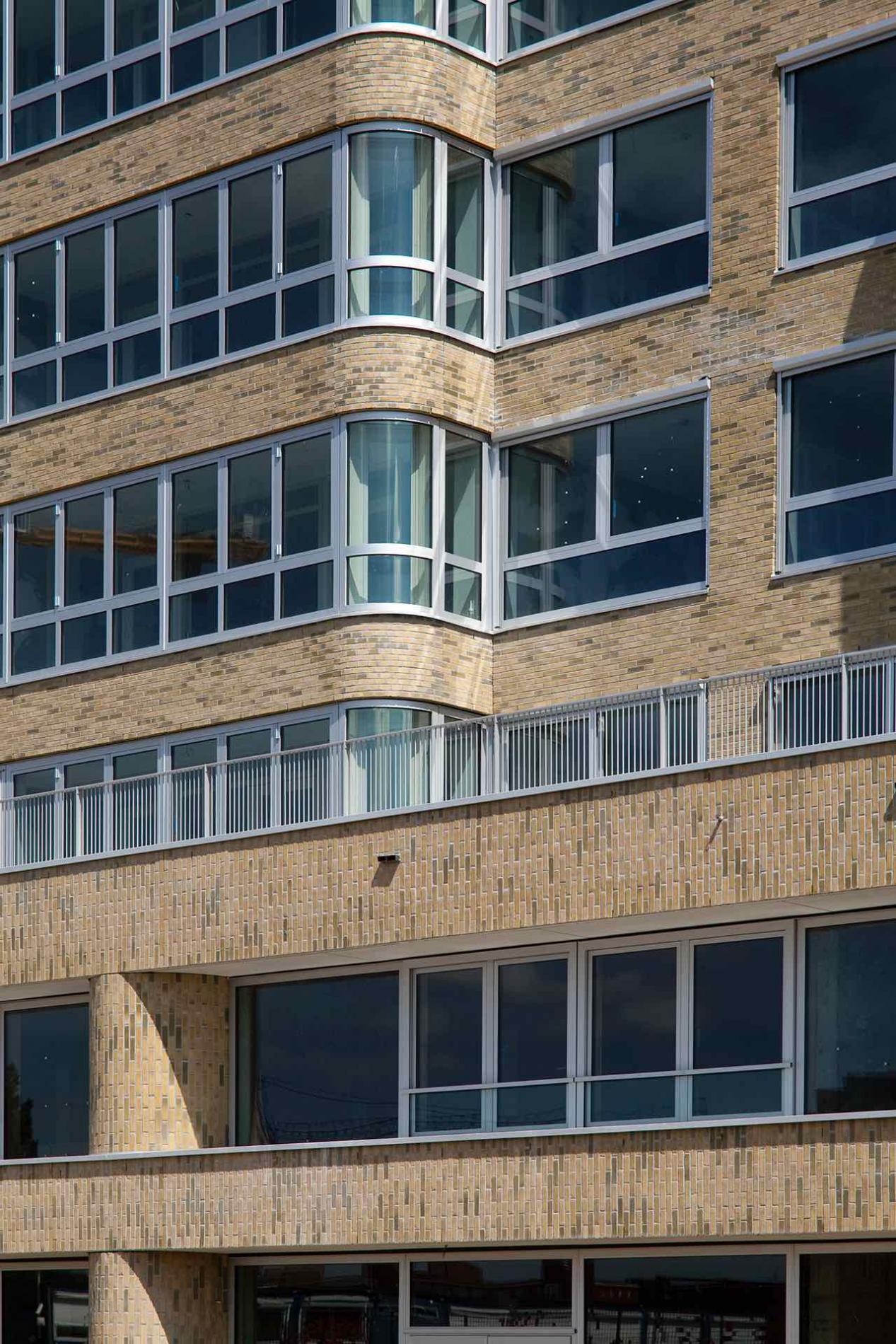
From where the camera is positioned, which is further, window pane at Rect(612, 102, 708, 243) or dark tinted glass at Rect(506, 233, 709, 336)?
window pane at Rect(612, 102, 708, 243)

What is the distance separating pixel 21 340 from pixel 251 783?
25.5ft

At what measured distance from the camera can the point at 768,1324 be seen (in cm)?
2016

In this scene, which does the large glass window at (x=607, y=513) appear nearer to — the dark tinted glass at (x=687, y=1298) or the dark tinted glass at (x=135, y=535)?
the dark tinted glass at (x=135, y=535)

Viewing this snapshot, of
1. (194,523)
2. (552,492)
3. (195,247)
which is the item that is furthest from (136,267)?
(552,492)

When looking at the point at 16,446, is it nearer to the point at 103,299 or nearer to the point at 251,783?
the point at 103,299

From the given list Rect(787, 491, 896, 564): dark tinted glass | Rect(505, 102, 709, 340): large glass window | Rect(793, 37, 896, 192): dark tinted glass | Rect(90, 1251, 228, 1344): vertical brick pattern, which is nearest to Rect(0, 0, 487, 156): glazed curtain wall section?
Rect(505, 102, 709, 340): large glass window

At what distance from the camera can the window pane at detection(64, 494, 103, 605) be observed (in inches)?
1092

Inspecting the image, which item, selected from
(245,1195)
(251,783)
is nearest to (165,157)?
(251,783)

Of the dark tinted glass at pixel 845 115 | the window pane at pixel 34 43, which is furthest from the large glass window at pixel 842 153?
the window pane at pixel 34 43

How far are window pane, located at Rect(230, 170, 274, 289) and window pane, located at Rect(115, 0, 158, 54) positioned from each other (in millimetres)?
2820

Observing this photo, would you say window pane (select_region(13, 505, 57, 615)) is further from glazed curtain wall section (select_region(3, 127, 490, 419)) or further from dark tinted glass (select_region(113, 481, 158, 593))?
glazed curtain wall section (select_region(3, 127, 490, 419))

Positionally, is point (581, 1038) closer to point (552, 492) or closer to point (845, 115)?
point (552, 492)

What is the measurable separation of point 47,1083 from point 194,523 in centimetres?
664

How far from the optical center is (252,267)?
87.1 feet
